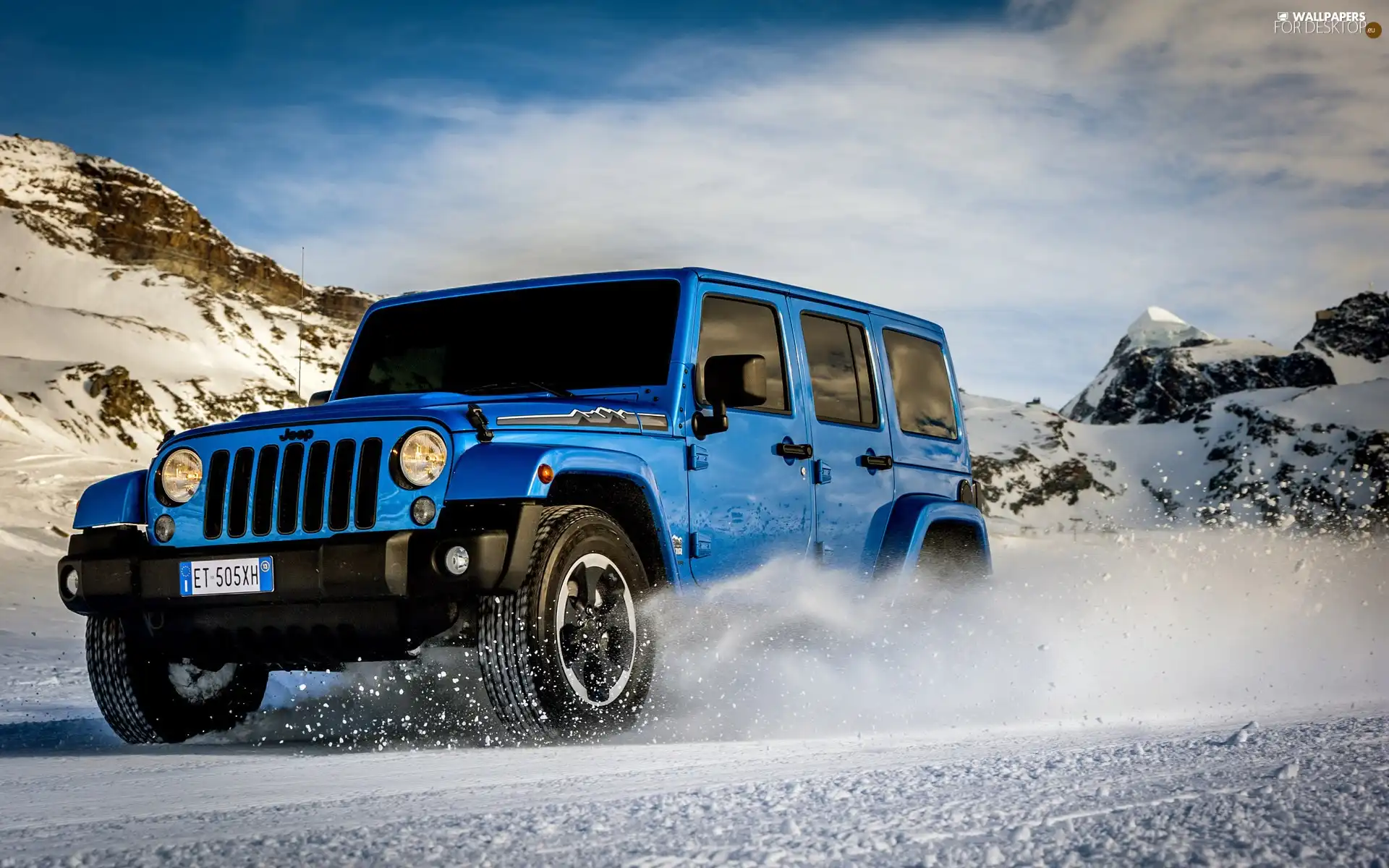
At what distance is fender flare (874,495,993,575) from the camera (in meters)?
6.89

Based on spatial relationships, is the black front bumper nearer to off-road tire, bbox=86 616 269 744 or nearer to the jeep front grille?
the jeep front grille

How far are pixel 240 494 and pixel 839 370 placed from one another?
9.90ft

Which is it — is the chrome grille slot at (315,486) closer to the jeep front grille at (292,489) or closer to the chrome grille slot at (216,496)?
the jeep front grille at (292,489)

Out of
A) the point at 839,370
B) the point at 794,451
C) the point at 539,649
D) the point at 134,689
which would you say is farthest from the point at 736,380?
the point at 134,689

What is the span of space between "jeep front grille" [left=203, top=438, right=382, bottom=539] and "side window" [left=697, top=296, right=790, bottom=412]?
5.47ft

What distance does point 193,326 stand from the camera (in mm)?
159000

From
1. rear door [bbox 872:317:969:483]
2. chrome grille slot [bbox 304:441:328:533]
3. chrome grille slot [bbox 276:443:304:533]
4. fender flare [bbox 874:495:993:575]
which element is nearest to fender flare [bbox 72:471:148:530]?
chrome grille slot [bbox 276:443:304:533]

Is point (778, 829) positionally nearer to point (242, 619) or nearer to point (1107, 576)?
point (242, 619)

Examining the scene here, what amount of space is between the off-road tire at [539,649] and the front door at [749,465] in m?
0.90

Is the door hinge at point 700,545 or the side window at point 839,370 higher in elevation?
the side window at point 839,370

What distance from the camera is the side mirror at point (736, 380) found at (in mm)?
5613

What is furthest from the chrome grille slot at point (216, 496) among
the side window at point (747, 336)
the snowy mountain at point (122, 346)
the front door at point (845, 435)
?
the snowy mountain at point (122, 346)

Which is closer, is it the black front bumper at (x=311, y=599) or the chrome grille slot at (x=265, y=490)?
the black front bumper at (x=311, y=599)

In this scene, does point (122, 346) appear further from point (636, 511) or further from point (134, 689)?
point (636, 511)
